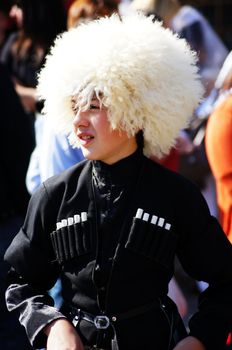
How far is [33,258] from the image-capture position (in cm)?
282

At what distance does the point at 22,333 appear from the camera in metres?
3.27

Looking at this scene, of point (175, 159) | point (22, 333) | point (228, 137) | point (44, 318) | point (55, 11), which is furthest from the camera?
point (55, 11)

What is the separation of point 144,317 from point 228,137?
3.65 ft

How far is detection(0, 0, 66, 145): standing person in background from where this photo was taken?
5234 mm

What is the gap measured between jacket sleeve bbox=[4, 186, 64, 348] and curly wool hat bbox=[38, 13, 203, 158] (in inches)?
12.1

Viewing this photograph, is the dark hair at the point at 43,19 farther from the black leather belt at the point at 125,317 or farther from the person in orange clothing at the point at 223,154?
the black leather belt at the point at 125,317

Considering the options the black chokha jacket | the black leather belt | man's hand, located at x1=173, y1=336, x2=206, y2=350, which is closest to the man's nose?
the black chokha jacket

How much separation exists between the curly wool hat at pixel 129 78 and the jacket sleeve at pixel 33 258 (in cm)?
31

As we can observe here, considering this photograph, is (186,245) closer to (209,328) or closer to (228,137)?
(209,328)

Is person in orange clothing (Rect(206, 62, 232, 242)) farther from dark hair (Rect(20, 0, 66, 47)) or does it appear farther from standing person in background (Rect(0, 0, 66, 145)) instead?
dark hair (Rect(20, 0, 66, 47))

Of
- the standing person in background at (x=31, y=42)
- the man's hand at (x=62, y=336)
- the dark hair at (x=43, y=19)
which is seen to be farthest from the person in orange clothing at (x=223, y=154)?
the dark hair at (x=43, y=19)

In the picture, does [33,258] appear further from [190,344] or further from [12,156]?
[12,156]

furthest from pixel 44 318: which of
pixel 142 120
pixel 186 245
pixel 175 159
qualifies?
pixel 175 159

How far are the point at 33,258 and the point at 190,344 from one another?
0.60 m
